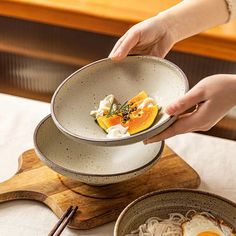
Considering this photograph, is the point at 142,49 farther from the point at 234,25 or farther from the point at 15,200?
the point at 234,25

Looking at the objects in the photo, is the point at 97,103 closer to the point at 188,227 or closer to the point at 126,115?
the point at 126,115

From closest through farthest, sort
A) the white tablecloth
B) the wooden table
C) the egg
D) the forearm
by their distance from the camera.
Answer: the egg < the white tablecloth < the forearm < the wooden table

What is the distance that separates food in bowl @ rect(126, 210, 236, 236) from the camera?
1035 mm

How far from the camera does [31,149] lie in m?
1.32

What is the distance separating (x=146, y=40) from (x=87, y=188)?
409 mm

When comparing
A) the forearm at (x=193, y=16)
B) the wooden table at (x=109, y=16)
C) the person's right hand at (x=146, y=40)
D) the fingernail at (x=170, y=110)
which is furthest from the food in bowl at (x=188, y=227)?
the wooden table at (x=109, y=16)

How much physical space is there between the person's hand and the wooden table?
40.8 inches

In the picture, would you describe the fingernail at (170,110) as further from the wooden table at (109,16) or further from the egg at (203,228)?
the wooden table at (109,16)

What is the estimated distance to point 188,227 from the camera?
1.05 meters

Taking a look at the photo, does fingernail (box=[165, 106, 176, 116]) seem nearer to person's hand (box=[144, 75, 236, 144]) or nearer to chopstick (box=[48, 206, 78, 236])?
person's hand (box=[144, 75, 236, 144])

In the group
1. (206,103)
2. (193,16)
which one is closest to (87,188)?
(206,103)

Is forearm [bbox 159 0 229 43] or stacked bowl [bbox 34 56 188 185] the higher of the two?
forearm [bbox 159 0 229 43]

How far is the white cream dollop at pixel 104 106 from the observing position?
1226 millimetres

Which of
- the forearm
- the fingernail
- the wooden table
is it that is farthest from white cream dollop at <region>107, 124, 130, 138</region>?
the wooden table
